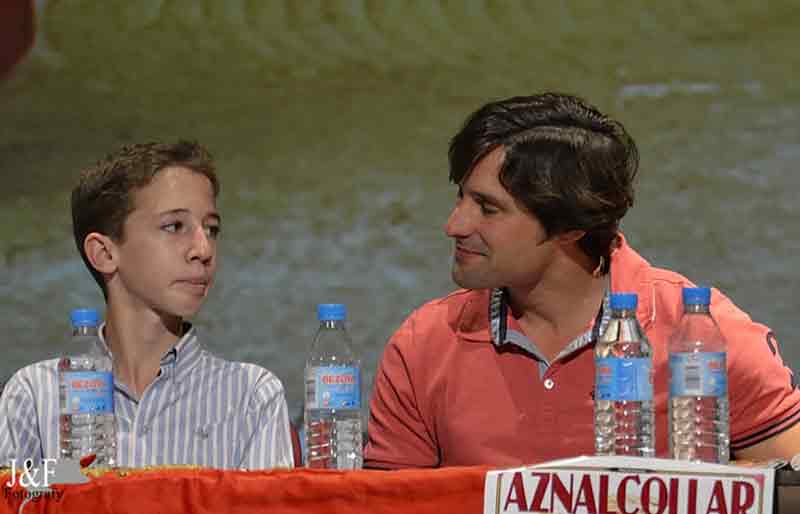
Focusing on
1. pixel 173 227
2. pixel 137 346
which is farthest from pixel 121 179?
pixel 137 346

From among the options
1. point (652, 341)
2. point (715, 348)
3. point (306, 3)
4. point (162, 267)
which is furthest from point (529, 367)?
point (306, 3)

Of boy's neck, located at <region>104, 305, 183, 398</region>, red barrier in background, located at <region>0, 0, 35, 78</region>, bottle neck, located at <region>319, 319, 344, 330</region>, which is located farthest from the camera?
red barrier in background, located at <region>0, 0, 35, 78</region>

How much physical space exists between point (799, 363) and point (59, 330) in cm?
197

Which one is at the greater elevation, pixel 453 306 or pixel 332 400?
pixel 453 306

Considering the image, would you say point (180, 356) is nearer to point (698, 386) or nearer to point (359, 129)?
point (698, 386)

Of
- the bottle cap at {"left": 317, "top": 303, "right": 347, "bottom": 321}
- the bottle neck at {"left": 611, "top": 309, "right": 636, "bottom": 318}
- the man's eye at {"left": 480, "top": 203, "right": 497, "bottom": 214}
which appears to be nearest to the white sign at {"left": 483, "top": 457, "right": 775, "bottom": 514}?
the bottle neck at {"left": 611, "top": 309, "right": 636, "bottom": 318}

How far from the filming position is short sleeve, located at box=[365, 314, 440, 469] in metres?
2.25

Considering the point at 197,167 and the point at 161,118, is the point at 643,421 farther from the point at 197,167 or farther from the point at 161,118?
the point at 161,118

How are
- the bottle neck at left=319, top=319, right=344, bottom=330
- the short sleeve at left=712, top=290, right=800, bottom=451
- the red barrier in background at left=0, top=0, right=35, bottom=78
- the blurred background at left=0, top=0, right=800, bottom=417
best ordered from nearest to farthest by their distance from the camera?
the bottle neck at left=319, top=319, right=344, bottom=330
the short sleeve at left=712, top=290, right=800, bottom=451
the blurred background at left=0, top=0, right=800, bottom=417
the red barrier in background at left=0, top=0, right=35, bottom=78

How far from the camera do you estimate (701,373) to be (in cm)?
178

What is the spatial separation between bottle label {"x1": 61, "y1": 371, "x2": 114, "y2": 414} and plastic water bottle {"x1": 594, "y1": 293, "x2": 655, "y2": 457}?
2.24ft

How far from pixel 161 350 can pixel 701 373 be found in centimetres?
98

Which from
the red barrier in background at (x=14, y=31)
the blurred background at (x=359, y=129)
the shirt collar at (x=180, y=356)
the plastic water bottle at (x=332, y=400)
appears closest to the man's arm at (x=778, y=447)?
the plastic water bottle at (x=332, y=400)

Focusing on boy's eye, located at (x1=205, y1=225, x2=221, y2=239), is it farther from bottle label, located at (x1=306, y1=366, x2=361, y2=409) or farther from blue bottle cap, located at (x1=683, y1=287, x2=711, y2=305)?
blue bottle cap, located at (x1=683, y1=287, x2=711, y2=305)
